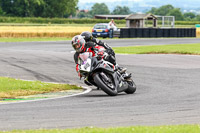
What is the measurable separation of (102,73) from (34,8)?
106 meters

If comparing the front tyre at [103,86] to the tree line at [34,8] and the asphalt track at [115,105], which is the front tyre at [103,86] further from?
the tree line at [34,8]

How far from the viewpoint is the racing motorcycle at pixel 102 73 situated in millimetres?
10891

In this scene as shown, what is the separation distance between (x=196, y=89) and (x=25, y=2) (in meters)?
101

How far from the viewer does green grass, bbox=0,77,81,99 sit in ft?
37.5

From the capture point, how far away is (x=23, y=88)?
12055mm

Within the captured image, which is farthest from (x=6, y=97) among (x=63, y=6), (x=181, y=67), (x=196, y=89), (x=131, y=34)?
(x=63, y=6)

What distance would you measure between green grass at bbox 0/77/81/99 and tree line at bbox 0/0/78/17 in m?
98.4

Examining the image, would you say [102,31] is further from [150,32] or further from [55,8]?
[55,8]

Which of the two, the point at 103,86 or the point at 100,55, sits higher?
the point at 100,55

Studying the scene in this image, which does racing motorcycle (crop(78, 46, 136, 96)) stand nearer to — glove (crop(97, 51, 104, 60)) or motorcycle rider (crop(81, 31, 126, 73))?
glove (crop(97, 51, 104, 60))

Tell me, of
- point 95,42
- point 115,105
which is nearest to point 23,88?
point 95,42

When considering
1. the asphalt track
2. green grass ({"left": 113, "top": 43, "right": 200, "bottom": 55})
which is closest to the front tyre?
the asphalt track

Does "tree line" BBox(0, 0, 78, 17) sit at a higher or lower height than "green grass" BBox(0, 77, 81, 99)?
higher

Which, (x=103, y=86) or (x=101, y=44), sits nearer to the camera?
(x=103, y=86)
